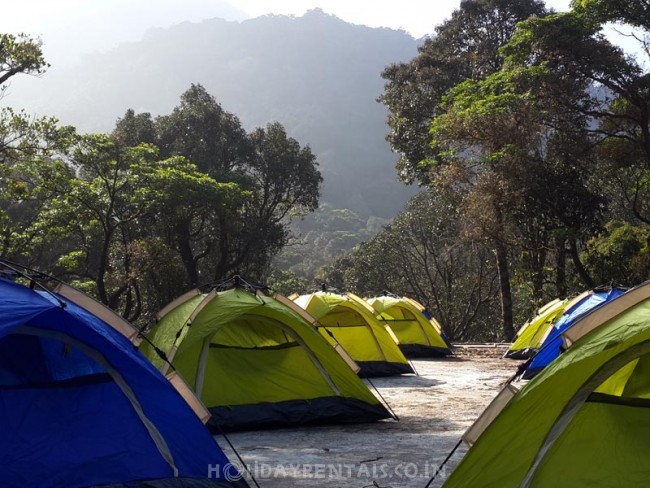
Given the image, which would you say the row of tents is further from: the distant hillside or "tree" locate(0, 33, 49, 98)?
the distant hillside

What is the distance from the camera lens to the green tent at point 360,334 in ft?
40.8

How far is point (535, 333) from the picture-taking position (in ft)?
50.2

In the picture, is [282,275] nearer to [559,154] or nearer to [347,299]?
[559,154]

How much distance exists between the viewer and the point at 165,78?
195 meters

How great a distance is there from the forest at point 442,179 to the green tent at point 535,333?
4.34 meters

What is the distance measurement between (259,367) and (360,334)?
4.75 meters

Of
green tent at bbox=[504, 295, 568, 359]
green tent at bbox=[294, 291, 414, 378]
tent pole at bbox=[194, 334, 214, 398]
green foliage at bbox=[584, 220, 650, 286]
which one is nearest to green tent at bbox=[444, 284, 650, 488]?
tent pole at bbox=[194, 334, 214, 398]

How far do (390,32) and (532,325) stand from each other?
19358 cm

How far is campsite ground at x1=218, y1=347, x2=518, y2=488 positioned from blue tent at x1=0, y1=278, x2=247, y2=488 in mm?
878

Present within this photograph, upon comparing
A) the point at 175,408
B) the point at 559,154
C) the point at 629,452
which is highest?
the point at 559,154

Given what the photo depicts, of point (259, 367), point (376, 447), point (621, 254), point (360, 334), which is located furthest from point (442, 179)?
point (376, 447)

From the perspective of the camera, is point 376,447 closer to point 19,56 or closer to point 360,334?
point 360,334

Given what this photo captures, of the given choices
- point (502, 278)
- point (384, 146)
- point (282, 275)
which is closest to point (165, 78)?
point (384, 146)

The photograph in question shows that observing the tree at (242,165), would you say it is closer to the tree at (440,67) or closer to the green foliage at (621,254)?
the tree at (440,67)
